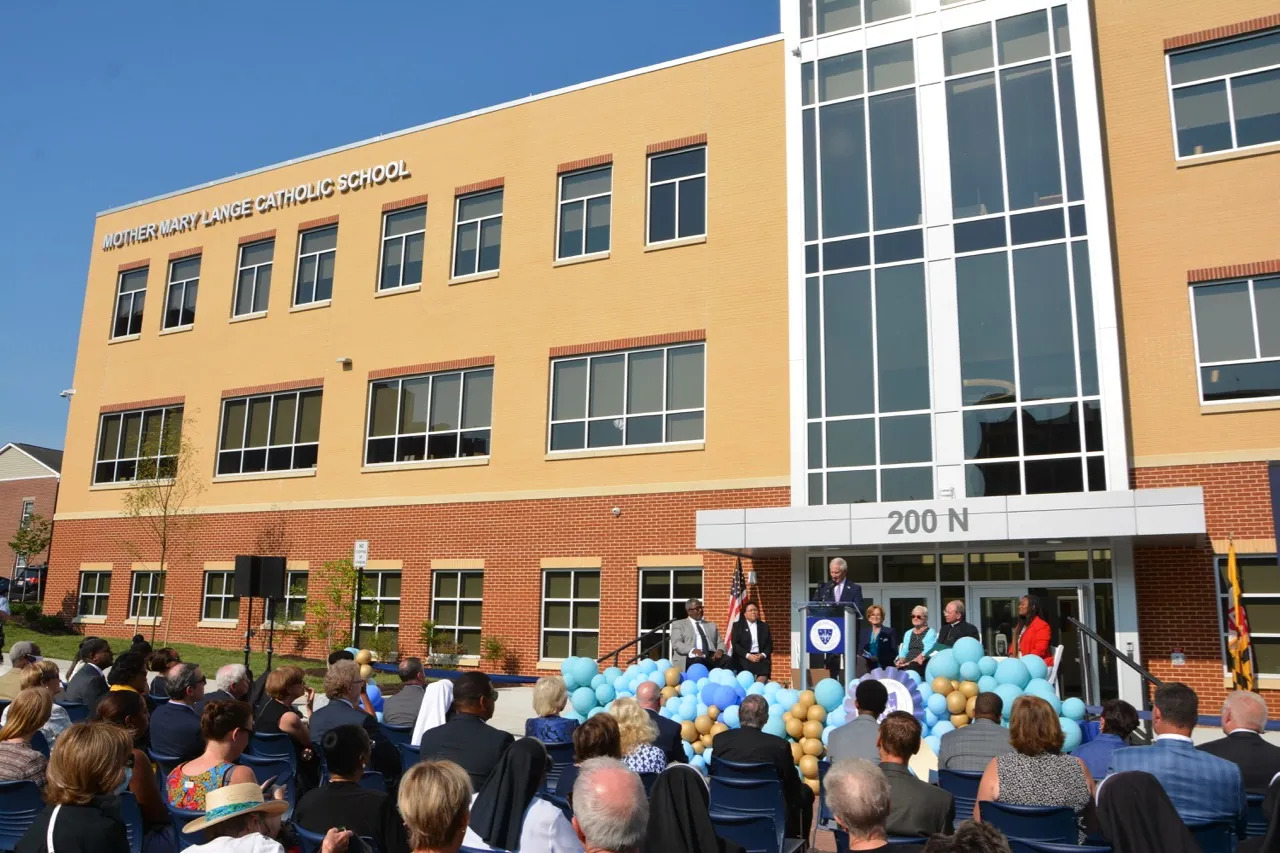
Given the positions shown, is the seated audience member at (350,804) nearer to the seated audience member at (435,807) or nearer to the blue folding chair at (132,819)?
the blue folding chair at (132,819)

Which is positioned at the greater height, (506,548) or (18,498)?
(18,498)

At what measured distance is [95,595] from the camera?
1081 inches

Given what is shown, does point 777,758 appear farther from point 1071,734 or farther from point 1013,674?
point 1013,674

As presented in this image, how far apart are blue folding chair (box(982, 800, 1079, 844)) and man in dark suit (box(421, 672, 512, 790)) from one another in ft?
8.73

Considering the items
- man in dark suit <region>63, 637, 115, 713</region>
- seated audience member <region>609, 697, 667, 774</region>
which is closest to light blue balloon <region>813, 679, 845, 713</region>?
seated audience member <region>609, 697, 667, 774</region>

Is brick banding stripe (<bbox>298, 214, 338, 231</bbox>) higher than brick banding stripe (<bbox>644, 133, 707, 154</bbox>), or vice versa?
brick banding stripe (<bbox>298, 214, 338, 231</bbox>)

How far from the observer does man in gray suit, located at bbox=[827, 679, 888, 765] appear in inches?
286

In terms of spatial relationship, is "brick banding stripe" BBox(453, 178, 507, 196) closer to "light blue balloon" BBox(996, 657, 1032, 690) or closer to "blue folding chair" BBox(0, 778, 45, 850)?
"light blue balloon" BBox(996, 657, 1032, 690)

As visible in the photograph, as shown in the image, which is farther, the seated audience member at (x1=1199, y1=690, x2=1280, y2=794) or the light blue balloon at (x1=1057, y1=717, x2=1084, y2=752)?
the light blue balloon at (x1=1057, y1=717, x2=1084, y2=752)

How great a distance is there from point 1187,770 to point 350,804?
419cm

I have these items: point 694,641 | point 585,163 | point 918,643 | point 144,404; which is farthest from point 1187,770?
point 144,404

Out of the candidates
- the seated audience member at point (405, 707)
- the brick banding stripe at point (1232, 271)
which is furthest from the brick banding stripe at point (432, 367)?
the seated audience member at point (405, 707)

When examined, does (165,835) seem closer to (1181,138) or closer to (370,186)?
(1181,138)

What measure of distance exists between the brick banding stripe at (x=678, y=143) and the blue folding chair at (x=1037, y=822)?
16922 millimetres
